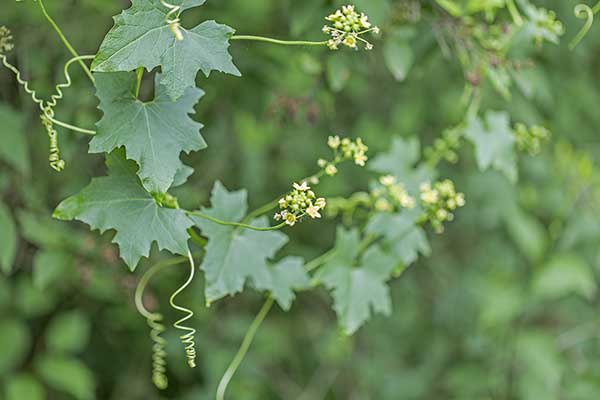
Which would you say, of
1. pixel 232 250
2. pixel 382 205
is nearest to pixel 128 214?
pixel 232 250

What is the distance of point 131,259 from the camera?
3.60 ft

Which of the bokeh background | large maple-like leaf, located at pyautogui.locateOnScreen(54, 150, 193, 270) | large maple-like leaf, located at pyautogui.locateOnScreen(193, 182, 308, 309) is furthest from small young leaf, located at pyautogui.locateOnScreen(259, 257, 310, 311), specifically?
the bokeh background

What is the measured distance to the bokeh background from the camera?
73.8 inches

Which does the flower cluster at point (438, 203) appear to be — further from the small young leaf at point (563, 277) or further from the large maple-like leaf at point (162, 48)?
the small young leaf at point (563, 277)

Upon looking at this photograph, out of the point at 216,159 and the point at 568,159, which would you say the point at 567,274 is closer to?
the point at 568,159

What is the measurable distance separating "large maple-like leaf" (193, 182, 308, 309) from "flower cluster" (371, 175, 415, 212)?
8.0 inches

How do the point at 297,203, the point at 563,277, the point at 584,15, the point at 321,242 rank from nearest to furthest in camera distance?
the point at 297,203
the point at 584,15
the point at 563,277
the point at 321,242

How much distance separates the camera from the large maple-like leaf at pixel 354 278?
141 centimetres

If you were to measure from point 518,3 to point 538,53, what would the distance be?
0.70 metres

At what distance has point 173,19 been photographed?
1.08m

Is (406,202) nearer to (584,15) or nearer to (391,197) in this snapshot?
(391,197)

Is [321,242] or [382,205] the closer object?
[382,205]

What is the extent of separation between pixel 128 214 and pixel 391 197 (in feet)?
1.75

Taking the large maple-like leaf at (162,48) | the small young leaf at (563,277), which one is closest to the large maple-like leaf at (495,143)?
the small young leaf at (563,277)
